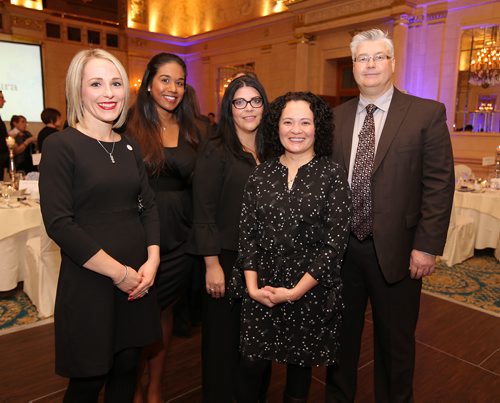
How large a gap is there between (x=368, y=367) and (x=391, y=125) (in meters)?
1.75

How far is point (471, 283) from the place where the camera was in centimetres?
443

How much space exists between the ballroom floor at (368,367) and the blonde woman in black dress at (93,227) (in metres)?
1.10

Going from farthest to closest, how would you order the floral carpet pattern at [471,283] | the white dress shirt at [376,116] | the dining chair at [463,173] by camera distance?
the dining chair at [463,173], the floral carpet pattern at [471,283], the white dress shirt at [376,116]

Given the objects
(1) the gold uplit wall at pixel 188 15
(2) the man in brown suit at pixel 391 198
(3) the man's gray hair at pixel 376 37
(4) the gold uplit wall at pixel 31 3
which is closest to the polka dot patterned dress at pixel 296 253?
(2) the man in brown suit at pixel 391 198

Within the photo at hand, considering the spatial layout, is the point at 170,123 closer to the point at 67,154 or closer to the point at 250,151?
the point at 250,151

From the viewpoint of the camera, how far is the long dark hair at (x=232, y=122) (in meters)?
1.98

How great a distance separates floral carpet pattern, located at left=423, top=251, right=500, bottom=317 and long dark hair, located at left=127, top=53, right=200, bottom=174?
3.15m

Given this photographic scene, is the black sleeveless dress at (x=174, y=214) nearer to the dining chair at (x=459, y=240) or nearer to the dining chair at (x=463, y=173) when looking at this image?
the dining chair at (x=459, y=240)

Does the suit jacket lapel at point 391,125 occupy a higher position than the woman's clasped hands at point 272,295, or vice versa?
the suit jacket lapel at point 391,125

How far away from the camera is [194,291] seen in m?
2.43

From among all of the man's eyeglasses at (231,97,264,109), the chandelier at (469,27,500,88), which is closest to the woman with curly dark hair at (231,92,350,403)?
the man's eyeglasses at (231,97,264,109)

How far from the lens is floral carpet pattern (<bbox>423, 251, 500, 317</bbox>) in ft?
12.9

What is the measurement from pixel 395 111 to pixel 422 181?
14.0 inches

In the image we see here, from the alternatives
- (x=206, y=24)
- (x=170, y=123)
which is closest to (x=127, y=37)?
(x=206, y=24)
